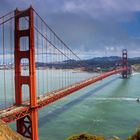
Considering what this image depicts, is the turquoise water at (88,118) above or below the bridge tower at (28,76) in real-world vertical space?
below

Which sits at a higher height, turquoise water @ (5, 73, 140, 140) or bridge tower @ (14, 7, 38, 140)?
bridge tower @ (14, 7, 38, 140)

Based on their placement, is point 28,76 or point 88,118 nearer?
point 28,76

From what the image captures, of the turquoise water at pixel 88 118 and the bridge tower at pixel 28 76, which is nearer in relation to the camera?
the bridge tower at pixel 28 76

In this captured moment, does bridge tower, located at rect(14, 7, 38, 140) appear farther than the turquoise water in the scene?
No

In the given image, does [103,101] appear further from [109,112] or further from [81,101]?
[109,112]

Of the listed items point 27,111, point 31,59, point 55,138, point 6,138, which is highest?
point 31,59

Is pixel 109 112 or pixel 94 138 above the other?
pixel 94 138

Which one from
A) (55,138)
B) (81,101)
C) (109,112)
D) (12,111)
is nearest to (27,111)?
(12,111)

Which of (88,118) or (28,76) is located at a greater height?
(28,76)
